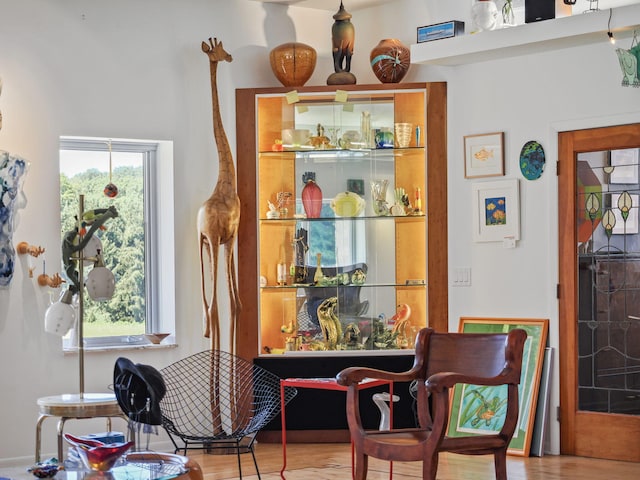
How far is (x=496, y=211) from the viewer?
22.4 ft

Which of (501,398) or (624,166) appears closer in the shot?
(624,166)

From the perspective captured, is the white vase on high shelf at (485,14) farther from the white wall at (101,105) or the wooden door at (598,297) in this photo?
the white wall at (101,105)

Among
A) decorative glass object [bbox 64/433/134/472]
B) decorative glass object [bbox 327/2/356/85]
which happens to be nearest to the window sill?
decorative glass object [bbox 327/2/356/85]

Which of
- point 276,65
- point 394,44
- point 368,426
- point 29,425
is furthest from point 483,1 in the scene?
point 29,425

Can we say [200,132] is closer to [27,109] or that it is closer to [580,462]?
[27,109]

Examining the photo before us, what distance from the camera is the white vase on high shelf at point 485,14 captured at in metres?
6.57

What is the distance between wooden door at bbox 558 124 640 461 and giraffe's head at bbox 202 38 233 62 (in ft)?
7.71

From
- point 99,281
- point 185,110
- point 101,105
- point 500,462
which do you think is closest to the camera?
point 500,462

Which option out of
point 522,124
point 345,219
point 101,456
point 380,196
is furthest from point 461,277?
point 101,456

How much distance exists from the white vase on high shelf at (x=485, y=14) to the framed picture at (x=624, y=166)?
1156 mm

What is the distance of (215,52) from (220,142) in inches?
25.0

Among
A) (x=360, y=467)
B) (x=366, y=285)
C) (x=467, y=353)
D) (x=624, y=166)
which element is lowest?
(x=360, y=467)

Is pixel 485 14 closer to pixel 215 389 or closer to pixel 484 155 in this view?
pixel 484 155

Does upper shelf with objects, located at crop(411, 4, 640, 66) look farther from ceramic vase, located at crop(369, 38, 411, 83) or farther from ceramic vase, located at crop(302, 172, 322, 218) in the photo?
ceramic vase, located at crop(302, 172, 322, 218)
